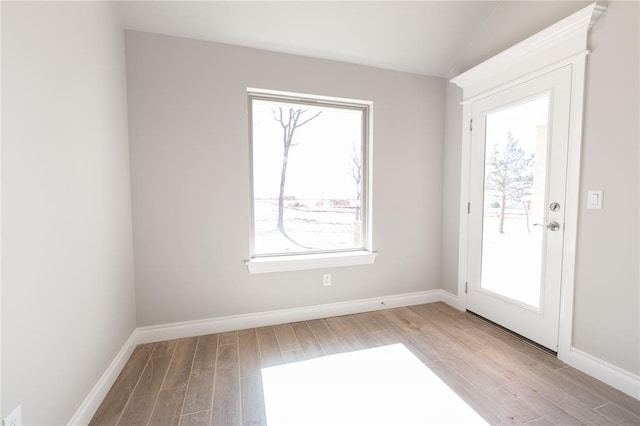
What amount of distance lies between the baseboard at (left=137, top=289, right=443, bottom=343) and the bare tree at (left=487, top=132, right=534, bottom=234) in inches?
45.9

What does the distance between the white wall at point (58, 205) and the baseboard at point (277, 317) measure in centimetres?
42

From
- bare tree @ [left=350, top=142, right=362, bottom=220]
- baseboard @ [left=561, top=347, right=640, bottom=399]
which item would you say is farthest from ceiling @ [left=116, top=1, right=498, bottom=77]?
baseboard @ [left=561, top=347, right=640, bottom=399]

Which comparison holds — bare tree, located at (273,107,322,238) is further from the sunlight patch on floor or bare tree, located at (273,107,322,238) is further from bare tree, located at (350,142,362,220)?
the sunlight patch on floor

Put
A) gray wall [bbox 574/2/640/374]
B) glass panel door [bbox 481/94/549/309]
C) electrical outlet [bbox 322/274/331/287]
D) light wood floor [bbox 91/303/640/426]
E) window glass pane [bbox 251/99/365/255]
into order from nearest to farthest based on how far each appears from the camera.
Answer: light wood floor [bbox 91/303/640/426]
gray wall [bbox 574/2/640/374]
glass panel door [bbox 481/94/549/309]
window glass pane [bbox 251/99/365/255]
electrical outlet [bbox 322/274/331/287]

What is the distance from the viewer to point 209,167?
2314 mm

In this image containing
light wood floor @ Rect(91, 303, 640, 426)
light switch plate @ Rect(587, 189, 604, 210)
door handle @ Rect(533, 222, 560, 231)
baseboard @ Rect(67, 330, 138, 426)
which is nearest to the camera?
baseboard @ Rect(67, 330, 138, 426)

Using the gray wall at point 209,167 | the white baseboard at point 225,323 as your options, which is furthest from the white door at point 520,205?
the gray wall at point 209,167

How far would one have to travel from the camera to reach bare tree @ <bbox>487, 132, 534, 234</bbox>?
7.23ft

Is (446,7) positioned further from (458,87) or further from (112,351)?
(112,351)

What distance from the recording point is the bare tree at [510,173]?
221cm

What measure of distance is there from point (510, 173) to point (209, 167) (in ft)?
8.25

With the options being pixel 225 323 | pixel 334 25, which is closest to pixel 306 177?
pixel 334 25

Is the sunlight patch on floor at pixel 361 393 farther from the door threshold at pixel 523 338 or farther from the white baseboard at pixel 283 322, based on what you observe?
the door threshold at pixel 523 338

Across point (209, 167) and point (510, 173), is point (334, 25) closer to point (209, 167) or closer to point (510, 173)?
point (209, 167)
